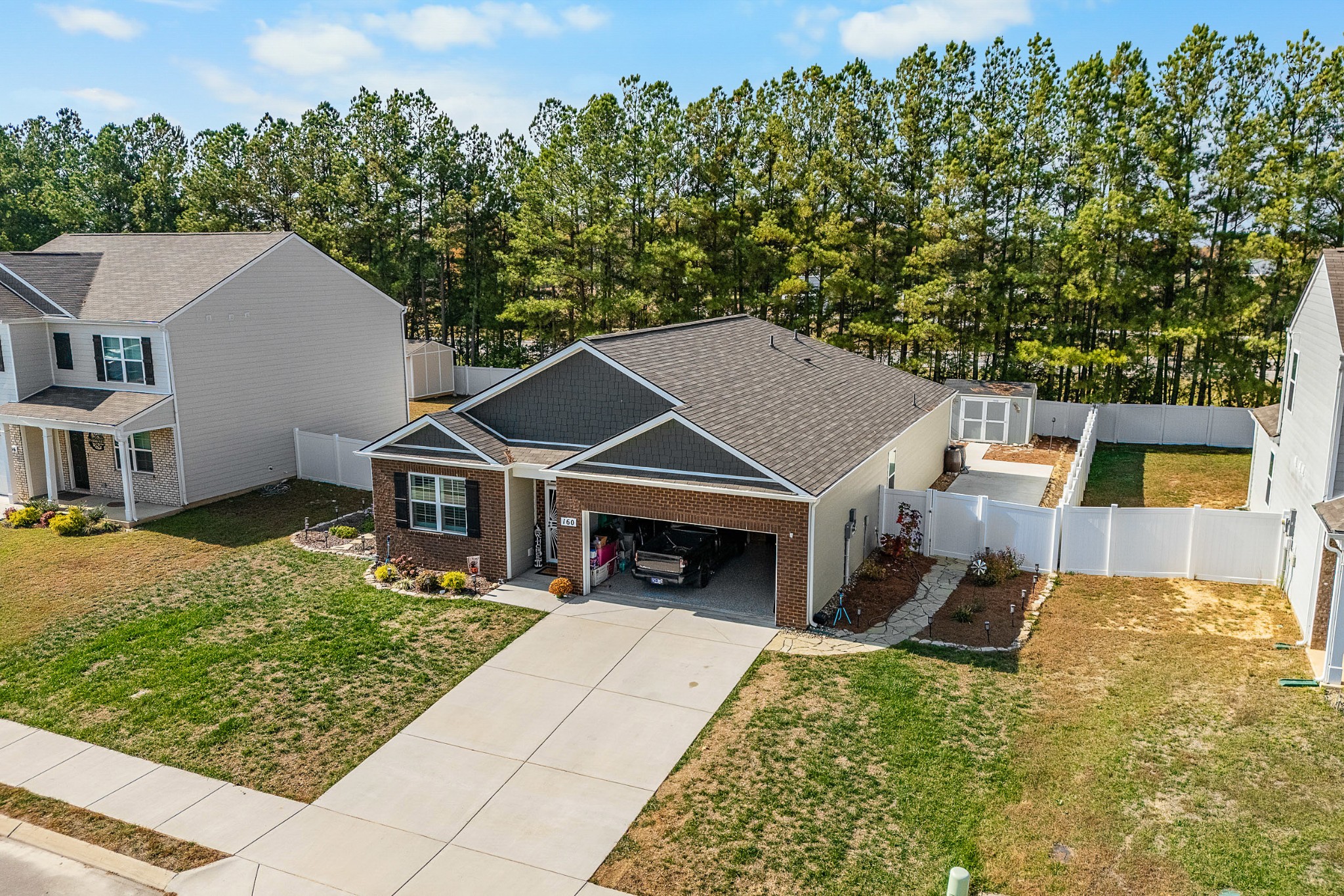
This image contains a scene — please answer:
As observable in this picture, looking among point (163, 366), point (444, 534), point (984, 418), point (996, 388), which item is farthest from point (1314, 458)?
point (163, 366)

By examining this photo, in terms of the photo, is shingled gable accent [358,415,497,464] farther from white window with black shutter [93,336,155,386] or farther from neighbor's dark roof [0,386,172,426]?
white window with black shutter [93,336,155,386]

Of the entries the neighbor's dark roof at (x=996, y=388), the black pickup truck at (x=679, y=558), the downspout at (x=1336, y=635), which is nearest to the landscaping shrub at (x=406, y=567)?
the black pickup truck at (x=679, y=558)

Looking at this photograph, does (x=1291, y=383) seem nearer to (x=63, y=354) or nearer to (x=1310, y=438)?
(x=1310, y=438)

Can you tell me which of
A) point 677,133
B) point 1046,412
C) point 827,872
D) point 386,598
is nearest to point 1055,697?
point 827,872

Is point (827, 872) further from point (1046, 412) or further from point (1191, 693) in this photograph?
point (1046, 412)

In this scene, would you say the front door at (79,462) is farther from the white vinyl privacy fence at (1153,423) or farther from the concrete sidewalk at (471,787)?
the white vinyl privacy fence at (1153,423)

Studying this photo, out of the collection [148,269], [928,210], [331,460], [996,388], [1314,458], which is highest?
[928,210]

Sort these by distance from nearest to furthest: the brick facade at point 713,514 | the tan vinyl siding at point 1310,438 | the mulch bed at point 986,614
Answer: the tan vinyl siding at point 1310,438 < the mulch bed at point 986,614 < the brick facade at point 713,514
